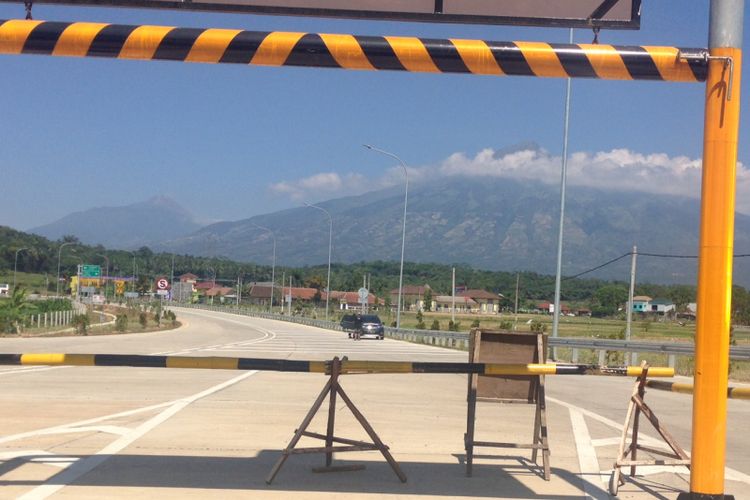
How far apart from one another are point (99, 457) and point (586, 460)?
4.96 m

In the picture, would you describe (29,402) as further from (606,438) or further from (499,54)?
(499,54)

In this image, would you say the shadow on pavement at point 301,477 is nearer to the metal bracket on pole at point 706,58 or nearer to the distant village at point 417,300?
the metal bracket on pole at point 706,58

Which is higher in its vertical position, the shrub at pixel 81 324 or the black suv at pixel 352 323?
the black suv at pixel 352 323

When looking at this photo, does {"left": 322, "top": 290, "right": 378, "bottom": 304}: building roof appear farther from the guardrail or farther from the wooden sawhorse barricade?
the wooden sawhorse barricade

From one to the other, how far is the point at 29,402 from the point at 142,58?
26.3 ft

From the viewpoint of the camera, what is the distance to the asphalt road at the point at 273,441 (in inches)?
291

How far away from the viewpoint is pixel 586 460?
919 centimetres

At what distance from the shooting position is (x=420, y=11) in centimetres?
700

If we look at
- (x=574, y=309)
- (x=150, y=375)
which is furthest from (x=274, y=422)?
(x=574, y=309)

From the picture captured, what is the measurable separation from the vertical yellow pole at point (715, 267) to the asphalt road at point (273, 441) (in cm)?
135

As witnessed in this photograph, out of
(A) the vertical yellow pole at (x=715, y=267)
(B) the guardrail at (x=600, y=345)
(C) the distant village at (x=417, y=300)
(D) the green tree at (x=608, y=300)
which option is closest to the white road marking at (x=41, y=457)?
(A) the vertical yellow pole at (x=715, y=267)

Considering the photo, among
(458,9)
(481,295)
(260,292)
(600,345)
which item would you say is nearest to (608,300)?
(481,295)

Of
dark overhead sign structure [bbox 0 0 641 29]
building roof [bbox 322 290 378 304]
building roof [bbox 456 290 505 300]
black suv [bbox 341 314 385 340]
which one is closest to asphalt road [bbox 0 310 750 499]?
dark overhead sign structure [bbox 0 0 641 29]

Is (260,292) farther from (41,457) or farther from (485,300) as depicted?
(41,457)
